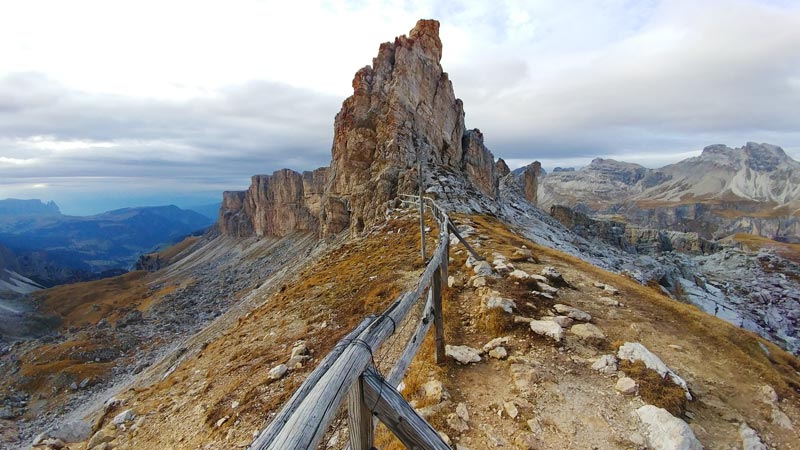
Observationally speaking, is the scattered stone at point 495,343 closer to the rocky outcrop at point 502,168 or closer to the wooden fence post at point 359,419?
the wooden fence post at point 359,419

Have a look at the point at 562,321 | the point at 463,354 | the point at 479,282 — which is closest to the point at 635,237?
the point at 479,282

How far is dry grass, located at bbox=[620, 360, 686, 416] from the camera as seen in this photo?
7041 millimetres

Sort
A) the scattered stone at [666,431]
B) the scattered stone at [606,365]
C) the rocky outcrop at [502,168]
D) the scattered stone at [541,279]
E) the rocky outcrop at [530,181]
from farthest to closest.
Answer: the rocky outcrop at [530,181] → the rocky outcrop at [502,168] → the scattered stone at [541,279] → the scattered stone at [606,365] → the scattered stone at [666,431]

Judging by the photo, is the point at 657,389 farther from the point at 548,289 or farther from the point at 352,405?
the point at 352,405

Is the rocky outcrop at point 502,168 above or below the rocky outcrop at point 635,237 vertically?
above

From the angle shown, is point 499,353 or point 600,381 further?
point 499,353

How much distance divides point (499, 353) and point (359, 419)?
6295 mm

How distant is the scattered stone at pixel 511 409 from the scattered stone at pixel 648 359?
3.31m

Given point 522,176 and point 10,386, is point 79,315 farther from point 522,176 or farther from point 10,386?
point 522,176

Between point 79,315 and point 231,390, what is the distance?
405 ft

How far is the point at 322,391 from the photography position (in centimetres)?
313

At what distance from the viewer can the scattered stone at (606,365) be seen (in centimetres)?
819

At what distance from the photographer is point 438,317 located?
28.3ft

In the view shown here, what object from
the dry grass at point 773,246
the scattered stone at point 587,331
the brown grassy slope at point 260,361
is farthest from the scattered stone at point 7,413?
the dry grass at point 773,246
